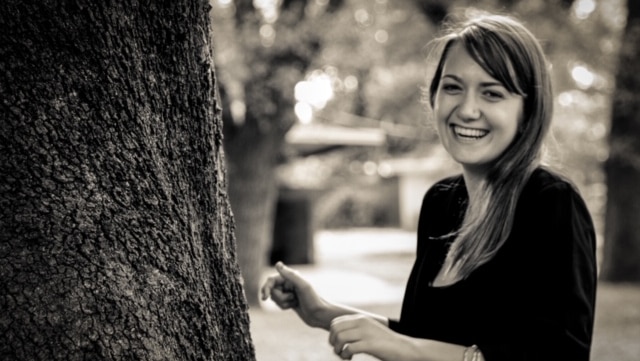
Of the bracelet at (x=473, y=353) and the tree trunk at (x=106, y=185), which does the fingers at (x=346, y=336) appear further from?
the tree trunk at (x=106, y=185)

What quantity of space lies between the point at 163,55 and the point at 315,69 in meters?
7.17

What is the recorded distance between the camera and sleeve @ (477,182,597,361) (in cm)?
152

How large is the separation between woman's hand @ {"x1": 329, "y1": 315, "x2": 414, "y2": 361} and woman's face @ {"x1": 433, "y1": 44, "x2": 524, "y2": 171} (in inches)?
23.1

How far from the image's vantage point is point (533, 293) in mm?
1573

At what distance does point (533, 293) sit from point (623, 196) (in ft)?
35.8

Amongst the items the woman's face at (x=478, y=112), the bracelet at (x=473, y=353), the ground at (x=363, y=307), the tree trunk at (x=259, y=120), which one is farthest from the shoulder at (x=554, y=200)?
the tree trunk at (x=259, y=120)

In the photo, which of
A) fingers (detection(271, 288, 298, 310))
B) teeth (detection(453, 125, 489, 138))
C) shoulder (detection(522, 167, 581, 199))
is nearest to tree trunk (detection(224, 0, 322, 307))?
fingers (detection(271, 288, 298, 310))

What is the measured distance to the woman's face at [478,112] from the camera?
6.16ft

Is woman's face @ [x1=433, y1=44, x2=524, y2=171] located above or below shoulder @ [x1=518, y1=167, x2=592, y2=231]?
above

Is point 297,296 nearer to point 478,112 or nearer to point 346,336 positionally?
point 346,336

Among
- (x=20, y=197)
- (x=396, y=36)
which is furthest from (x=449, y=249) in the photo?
(x=396, y=36)

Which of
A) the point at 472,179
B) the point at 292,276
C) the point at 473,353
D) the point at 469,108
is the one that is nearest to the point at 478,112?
the point at 469,108

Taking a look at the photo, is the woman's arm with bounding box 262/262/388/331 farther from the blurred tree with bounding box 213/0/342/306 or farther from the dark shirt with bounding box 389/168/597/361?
the blurred tree with bounding box 213/0/342/306

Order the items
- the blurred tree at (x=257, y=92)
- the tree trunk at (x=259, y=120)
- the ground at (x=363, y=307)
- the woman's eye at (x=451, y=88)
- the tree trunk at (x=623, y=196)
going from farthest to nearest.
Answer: the tree trunk at (x=623, y=196), the tree trunk at (x=259, y=120), the blurred tree at (x=257, y=92), the ground at (x=363, y=307), the woman's eye at (x=451, y=88)
